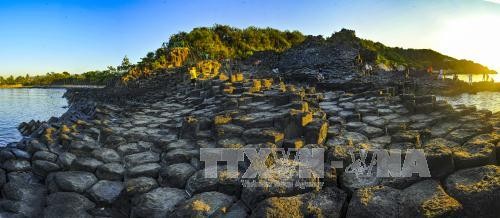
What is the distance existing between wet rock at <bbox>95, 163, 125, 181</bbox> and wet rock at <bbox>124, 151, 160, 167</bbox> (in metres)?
0.25

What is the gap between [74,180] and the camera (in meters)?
5.65

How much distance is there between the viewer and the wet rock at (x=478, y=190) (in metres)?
3.67

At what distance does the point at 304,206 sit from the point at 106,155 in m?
3.91

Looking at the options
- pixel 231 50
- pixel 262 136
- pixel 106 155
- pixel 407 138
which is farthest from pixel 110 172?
pixel 231 50

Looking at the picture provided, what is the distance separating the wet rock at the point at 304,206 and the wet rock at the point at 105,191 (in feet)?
7.40

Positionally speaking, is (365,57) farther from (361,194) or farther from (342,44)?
(361,194)

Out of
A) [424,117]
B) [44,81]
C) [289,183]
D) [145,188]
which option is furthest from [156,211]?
[44,81]

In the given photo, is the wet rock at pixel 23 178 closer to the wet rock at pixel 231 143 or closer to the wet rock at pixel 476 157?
the wet rock at pixel 231 143

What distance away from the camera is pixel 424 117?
24.0ft

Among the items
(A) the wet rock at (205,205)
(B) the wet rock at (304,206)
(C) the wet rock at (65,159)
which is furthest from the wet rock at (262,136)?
(C) the wet rock at (65,159)

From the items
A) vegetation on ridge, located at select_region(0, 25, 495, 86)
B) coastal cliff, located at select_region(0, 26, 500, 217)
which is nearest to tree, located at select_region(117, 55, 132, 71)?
vegetation on ridge, located at select_region(0, 25, 495, 86)

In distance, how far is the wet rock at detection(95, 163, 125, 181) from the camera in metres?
5.84

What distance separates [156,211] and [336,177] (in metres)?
2.17

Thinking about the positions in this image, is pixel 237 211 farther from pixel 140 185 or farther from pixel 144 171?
pixel 144 171
